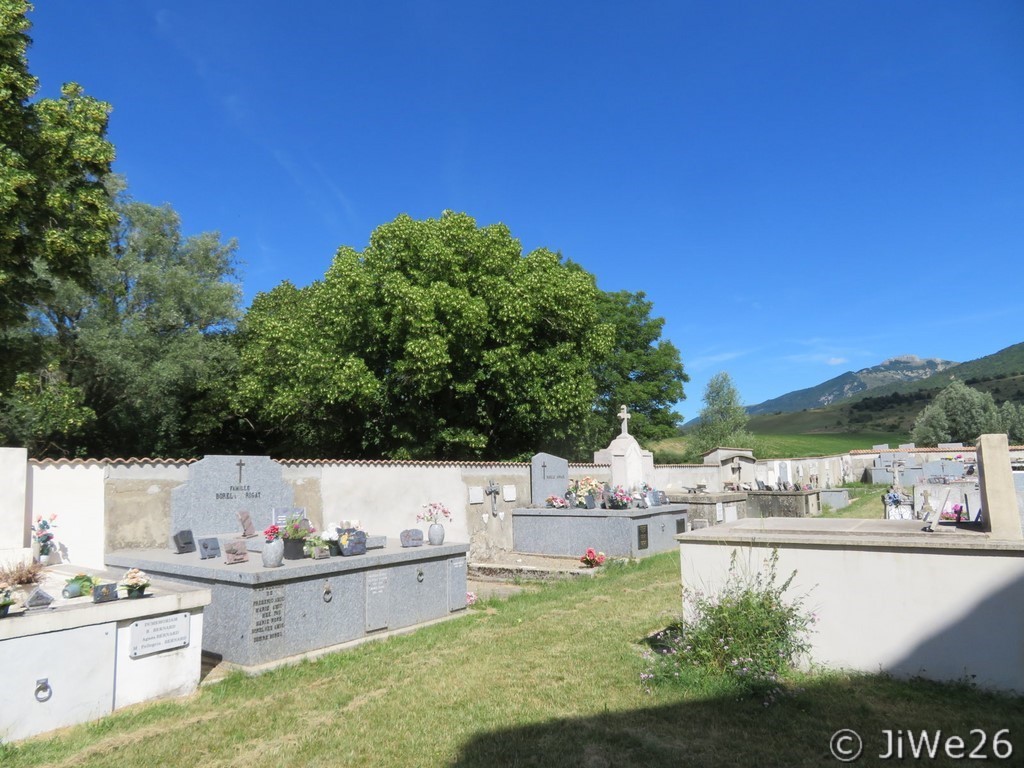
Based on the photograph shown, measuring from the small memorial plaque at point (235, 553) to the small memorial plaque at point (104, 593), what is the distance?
5.90 ft

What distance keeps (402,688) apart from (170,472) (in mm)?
5578

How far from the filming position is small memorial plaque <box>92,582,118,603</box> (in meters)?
5.79

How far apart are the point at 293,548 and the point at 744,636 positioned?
5319 millimetres

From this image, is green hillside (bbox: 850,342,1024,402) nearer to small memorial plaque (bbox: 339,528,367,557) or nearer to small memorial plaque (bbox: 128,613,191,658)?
small memorial plaque (bbox: 339,528,367,557)

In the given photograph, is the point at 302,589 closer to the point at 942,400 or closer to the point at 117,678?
the point at 117,678

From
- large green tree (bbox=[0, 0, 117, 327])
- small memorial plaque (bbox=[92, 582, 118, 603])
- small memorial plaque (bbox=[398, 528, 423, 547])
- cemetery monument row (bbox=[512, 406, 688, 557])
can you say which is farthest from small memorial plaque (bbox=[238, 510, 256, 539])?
cemetery monument row (bbox=[512, 406, 688, 557])

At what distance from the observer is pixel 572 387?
68.8ft

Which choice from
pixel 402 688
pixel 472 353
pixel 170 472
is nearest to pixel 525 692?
pixel 402 688

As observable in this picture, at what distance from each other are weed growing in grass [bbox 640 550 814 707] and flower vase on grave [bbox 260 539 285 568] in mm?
4236

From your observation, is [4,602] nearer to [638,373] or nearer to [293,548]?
[293,548]

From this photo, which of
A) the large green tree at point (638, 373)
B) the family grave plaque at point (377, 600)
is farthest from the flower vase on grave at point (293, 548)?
the large green tree at point (638, 373)

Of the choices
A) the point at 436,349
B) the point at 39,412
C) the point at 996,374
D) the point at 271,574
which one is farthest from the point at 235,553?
the point at 996,374

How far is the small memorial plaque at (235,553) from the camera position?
773 centimetres

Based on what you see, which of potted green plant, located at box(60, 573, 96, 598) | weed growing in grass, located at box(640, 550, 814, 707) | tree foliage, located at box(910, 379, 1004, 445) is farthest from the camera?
tree foliage, located at box(910, 379, 1004, 445)
